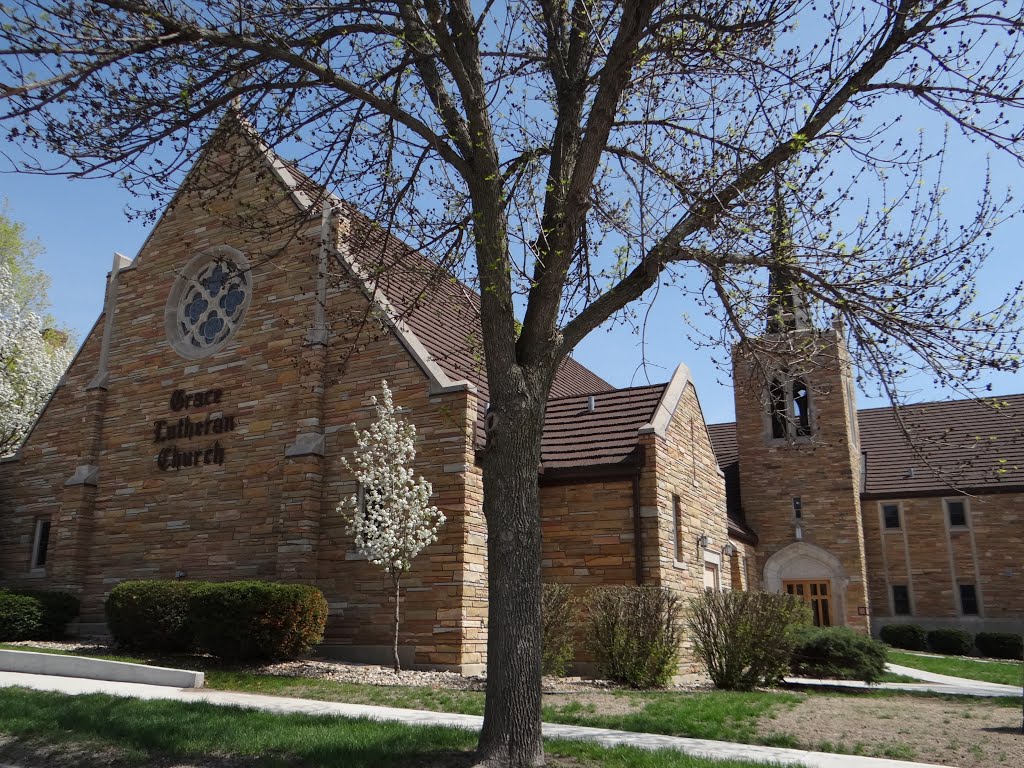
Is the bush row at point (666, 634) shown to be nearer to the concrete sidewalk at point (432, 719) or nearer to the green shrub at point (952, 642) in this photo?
the concrete sidewalk at point (432, 719)

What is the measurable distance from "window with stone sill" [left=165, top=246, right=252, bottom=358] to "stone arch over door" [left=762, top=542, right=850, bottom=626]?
1909cm

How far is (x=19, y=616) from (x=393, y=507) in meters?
8.54

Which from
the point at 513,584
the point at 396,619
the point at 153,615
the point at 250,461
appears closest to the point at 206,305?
the point at 250,461

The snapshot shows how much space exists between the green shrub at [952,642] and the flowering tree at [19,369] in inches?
1194

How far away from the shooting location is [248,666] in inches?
492

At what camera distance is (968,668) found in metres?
20.2

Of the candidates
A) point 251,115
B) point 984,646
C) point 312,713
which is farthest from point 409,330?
point 984,646

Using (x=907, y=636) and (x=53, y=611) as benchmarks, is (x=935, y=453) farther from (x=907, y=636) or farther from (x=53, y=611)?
(x=53, y=611)

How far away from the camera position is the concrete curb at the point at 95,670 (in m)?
10.7

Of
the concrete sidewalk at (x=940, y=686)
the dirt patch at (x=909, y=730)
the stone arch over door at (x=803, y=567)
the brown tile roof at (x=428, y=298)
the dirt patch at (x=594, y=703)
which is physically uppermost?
the brown tile roof at (x=428, y=298)

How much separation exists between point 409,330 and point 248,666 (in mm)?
6346

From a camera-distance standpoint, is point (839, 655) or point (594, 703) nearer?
point (594, 703)

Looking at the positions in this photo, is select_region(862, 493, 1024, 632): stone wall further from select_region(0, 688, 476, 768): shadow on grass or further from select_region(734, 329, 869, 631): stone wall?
select_region(0, 688, 476, 768): shadow on grass

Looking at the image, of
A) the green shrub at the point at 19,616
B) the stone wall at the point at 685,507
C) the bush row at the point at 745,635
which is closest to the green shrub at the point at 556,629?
the stone wall at the point at 685,507
